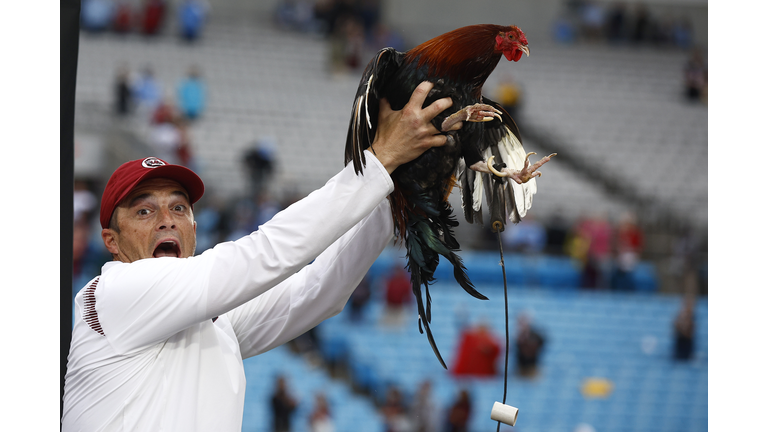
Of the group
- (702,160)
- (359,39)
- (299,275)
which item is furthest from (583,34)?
(299,275)

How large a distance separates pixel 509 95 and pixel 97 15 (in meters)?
7.77

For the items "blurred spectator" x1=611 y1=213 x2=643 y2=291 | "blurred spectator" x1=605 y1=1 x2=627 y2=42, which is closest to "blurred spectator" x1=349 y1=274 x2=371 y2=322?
"blurred spectator" x1=611 y1=213 x2=643 y2=291

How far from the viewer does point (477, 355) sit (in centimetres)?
959

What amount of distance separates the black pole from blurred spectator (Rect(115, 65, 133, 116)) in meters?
11.1

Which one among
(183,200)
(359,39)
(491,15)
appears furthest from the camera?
(491,15)

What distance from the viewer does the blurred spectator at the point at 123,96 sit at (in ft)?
Result: 42.4


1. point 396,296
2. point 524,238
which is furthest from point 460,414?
point 524,238

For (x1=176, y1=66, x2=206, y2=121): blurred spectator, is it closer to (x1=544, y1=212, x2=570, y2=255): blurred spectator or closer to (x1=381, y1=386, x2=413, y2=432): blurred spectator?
(x1=544, y1=212, x2=570, y2=255): blurred spectator

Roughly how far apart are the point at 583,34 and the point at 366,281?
9767 mm

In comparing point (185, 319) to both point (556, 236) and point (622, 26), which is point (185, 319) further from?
point (622, 26)

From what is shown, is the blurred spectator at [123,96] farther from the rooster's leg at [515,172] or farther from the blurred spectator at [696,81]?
the rooster's leg at [515,172]

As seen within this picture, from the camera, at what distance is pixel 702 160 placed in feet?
49.1

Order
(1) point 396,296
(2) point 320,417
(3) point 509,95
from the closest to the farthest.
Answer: (2) point 320,417 < (1) point 396,296 < (3) point 509,95

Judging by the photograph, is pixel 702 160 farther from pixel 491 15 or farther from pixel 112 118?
pixel 112 118
